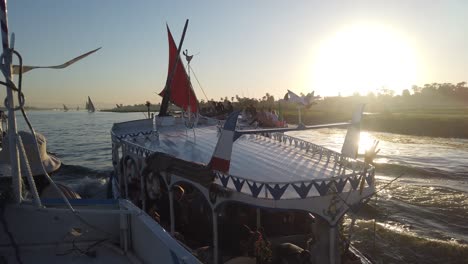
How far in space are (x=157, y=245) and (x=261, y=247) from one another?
14.1 feet

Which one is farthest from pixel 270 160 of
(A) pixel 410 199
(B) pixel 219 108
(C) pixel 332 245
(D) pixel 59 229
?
(A) pixel 410 199

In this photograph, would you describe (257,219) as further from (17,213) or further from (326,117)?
(326,117)

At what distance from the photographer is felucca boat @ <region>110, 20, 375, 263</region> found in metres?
8.75

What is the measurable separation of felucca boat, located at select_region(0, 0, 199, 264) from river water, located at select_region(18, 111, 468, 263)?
585 cm

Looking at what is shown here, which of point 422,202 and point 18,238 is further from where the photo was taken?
point 422,202

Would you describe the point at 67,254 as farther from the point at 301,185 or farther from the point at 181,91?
the point at 181,91

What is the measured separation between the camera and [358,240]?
54.5 feet

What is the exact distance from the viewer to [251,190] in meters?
8.66

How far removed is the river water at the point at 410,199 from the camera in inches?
612

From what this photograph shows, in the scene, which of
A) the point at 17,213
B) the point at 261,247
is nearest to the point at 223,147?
the point at 261,247

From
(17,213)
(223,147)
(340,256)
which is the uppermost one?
(223,147)

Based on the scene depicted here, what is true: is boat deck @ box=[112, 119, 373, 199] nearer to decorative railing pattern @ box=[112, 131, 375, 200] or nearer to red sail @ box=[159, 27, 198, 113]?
decorative railing pattern @ box=[112, 131, 375, 200]

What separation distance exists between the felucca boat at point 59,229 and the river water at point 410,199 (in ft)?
19.2

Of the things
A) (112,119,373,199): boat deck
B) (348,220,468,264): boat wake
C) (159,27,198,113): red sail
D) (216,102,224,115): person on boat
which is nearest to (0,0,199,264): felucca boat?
(112,119,373,199): boat deck
